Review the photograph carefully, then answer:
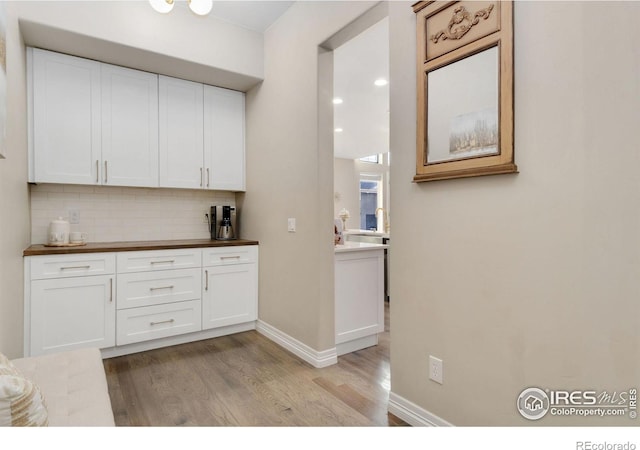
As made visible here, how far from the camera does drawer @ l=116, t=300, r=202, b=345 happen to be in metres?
2.81

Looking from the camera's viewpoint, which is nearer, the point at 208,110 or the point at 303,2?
the point at 303,2

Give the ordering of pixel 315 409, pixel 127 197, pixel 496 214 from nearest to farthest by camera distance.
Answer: pixel 496 214
pixel 315 409
pixel 127 197

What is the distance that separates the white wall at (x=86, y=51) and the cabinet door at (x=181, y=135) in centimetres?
17

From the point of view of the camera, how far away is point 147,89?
314cm

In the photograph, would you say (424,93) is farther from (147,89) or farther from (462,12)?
(147,89)

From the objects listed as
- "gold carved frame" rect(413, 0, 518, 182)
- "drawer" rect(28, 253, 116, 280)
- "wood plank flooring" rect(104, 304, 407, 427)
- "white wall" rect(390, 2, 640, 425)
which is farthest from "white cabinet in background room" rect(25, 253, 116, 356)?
"gold carved frame" rect(413, 0, 518, 182)

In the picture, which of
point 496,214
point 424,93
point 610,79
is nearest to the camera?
point 610,79

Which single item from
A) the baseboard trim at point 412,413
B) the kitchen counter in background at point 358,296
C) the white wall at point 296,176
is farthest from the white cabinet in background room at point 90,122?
the baseboard trim at point 412,413

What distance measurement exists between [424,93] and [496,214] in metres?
0.71

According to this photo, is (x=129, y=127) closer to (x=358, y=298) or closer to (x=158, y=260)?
(x=158, y=260)

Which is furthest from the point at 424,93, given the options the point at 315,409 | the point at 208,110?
the point at 208,110

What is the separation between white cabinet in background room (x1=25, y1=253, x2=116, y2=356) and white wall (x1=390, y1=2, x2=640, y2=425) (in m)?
2.32

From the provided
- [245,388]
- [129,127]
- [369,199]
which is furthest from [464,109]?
[369,199]

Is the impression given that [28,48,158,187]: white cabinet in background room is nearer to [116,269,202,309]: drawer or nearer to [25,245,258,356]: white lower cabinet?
[25,245,258,356]: white lower cabinet
